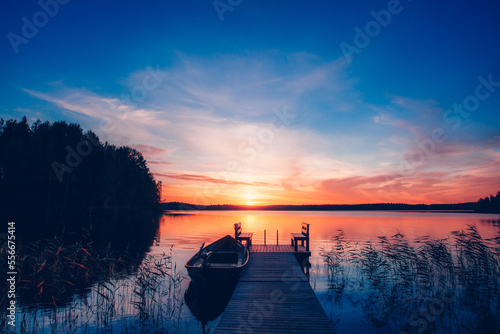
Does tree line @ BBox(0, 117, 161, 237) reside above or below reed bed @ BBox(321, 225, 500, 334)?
above

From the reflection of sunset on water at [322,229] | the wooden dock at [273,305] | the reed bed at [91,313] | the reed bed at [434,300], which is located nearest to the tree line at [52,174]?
the reflection of sunset on water at [322,229]

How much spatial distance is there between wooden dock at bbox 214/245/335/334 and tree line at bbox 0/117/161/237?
34.5 metres

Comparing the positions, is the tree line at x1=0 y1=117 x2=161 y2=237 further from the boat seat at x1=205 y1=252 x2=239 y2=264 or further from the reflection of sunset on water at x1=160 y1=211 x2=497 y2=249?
the boat seat at x1=205 y1=252 x2=239 y2=264

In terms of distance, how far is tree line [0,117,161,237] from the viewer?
43844 mm

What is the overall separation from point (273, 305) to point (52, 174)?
5238cm

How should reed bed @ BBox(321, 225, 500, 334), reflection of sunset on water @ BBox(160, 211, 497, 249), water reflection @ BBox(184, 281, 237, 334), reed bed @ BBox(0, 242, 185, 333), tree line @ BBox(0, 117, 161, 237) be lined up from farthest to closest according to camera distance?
tree line @ BBox(0, 117, 161, 237) < reflection of sunset on water @ BBox(160, 211, 497, 249) < water reflection @ BBox(184, 281, 237, 334) < reed bed @ BBox(321, 225, 500, 334) < reed bed @ BBox(0, 242, 185, 333)

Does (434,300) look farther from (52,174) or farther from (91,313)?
(52,174)

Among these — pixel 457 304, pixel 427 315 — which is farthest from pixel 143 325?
pixel 457 304

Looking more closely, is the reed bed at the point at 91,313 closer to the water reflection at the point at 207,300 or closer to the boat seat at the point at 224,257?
the water reflection at the point at 207,300

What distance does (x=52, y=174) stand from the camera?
47.7 metres

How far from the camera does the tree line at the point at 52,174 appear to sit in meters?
43.8

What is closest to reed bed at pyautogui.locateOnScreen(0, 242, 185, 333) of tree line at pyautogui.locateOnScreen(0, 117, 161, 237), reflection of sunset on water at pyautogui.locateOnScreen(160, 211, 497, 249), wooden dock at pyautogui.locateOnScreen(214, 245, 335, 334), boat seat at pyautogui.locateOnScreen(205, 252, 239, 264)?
wooden dock at pyautogui.locateOnScreen(214, 245, 335, 334)

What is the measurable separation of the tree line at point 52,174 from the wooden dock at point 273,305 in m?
34.5

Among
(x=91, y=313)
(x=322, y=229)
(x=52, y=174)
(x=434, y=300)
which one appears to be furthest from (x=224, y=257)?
(x=52, y=174)
